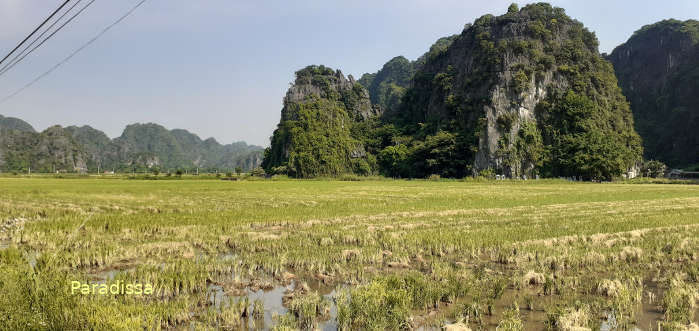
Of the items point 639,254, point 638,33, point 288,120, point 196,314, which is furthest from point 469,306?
point 638,33

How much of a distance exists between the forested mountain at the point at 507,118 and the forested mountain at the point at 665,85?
3621 centimetres

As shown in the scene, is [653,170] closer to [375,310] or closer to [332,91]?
[332,91]

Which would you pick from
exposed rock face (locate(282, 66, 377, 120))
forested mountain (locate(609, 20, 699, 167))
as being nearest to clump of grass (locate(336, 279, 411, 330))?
exposed rock face (locate(282, 66, 377, 120))

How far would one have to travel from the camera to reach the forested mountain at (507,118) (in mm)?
82812

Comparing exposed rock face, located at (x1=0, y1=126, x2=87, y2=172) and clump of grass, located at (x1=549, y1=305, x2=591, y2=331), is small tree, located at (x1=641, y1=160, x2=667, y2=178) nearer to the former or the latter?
clump of grass, located at (x1=549, y1=305, x2=591, y2=331)

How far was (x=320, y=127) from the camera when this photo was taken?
379ft

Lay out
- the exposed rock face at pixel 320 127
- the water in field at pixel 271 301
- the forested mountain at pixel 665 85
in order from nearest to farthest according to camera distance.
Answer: the water in field at pixel 271 301 → the exposed rock face at pixel 320 127 → the forested mountain at pixel 665 85

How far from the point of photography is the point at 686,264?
8664 millimetres

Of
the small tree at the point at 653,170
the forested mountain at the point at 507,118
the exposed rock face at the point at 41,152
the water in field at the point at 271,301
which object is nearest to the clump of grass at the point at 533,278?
the water in field at the point at 271,301

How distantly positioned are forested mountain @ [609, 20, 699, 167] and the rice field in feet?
447

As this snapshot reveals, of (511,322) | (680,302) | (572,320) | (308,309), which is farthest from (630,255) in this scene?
(308,309)

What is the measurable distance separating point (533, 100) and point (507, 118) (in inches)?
414

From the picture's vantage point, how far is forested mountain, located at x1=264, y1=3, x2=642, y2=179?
272 feet

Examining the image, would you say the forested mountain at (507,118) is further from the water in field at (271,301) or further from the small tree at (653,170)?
the water in field at (271,301)
